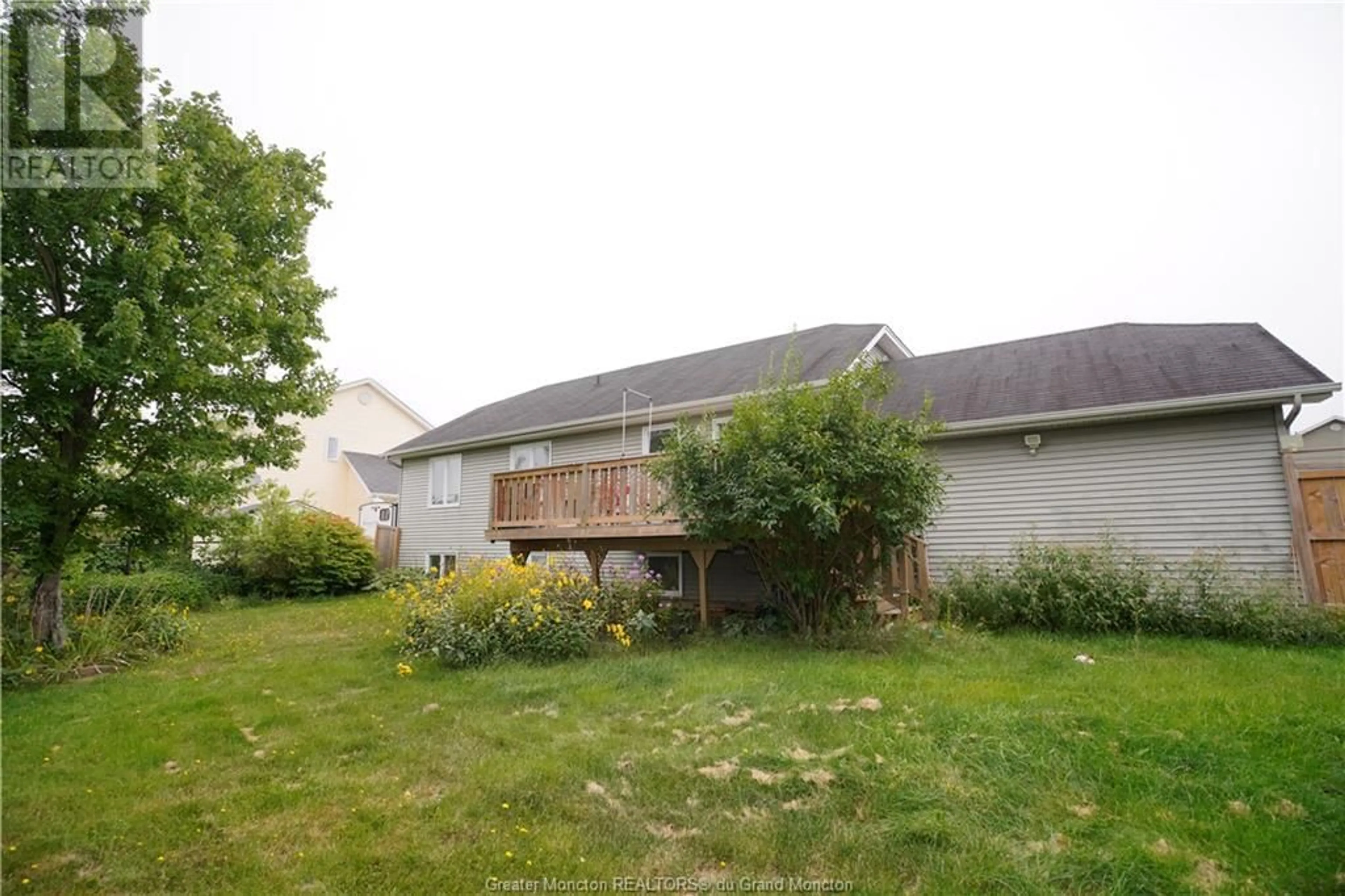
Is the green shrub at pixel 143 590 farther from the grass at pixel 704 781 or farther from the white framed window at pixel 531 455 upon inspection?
the white framed window at pixel 531 455

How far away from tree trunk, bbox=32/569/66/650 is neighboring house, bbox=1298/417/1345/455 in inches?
1404

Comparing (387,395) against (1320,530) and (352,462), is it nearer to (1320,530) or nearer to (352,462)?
(352,462)

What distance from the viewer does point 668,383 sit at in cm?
1484

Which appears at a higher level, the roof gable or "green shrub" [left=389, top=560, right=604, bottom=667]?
the roof gable

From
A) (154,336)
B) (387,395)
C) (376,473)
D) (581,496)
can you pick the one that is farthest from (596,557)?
(387,395)

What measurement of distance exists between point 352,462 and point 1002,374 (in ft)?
79.2

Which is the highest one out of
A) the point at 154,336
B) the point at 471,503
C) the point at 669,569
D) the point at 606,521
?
the point at 154,336

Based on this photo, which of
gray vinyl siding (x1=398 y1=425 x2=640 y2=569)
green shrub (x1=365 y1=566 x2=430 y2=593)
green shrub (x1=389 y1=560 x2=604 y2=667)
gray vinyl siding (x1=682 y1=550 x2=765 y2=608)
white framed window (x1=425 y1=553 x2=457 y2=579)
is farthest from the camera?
white framed window (x1=425 y1=553 x2=457 y2=579)

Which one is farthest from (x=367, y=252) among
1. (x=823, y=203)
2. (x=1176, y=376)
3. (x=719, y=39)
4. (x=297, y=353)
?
(x=1176, y=376)

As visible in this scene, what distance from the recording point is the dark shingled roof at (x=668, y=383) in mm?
12930

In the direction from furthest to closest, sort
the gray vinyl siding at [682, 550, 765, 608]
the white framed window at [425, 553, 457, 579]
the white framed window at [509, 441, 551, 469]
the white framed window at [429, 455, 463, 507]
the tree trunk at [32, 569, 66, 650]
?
1. the white framed window at [429, 455, 463, 507]
2. the white framed window at [425, 553, 457, 579]
3. the white framed window at [509, 441, 551, 469]
4. the gray vinyl siding at [682, 550, 765, 608]
5. the tree trunk at [32, 569, 66, 650]

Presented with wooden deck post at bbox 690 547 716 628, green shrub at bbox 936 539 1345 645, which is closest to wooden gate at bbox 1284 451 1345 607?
green shrub at bbox 936 539 1345 645

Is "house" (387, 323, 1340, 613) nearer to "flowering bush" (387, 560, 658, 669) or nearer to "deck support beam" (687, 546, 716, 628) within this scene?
"deck support beam" (687, 546, 716, 628)

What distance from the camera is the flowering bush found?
7039mm
